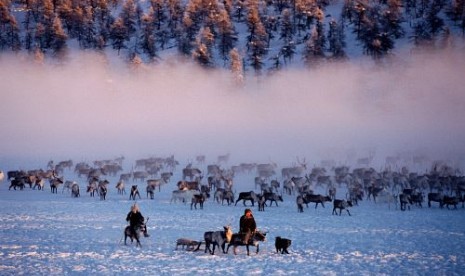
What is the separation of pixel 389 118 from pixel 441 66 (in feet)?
46.8

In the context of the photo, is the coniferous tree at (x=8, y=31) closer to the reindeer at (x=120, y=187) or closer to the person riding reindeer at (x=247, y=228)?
the reindeer at (x=120, y=187)

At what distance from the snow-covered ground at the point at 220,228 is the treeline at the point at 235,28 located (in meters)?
48.7

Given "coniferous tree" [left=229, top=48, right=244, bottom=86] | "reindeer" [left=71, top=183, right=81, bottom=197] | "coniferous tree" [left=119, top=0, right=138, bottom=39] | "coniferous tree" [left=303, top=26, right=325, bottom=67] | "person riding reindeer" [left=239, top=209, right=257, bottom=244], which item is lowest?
"person riding reindeer" [left=239, top=209, right=257, bottom=244]

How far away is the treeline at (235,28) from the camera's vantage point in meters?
71.4

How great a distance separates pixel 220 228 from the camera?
18953 mm

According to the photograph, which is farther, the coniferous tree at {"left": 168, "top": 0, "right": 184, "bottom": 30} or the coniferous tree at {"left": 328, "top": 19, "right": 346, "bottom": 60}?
the coniferous tree at {"left": 168, "top": 0, "right": 184, "bottom": 30}

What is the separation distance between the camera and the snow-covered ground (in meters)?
12.9

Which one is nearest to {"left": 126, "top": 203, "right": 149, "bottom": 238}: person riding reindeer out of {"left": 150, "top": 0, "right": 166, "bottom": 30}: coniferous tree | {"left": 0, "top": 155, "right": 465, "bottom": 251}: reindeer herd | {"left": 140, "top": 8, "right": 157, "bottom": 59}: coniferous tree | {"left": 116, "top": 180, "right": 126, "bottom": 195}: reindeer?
{"left": 0, "top": 155, "right": 465, "bottom": 251}: reindeer herd

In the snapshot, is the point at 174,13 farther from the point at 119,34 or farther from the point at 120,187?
the point at 120,187

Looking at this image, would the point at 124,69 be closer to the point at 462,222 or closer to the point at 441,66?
the point at 441,66

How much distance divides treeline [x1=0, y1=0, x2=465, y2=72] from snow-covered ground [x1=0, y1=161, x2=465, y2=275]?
4873 centimetres

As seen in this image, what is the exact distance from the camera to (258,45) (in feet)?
240

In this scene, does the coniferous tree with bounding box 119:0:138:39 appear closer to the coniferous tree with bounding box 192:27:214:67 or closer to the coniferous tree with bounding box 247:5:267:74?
the coniferous tree with bounding box 192:27:214:67

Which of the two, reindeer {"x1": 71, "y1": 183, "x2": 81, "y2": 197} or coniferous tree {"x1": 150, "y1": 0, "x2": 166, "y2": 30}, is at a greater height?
coniferous tree {"x1": 150, "y1": 0, "x2": 166, "y2": 30}
